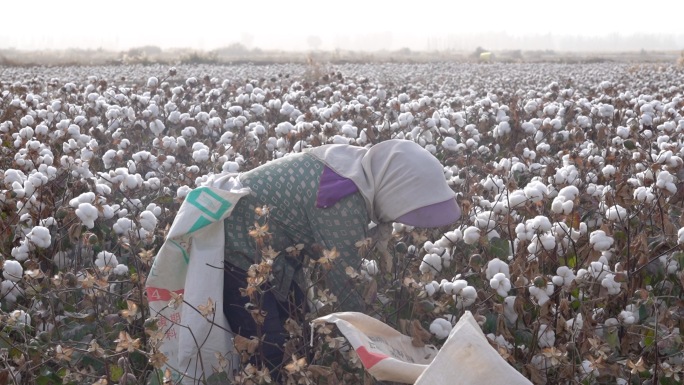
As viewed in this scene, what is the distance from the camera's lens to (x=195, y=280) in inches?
117

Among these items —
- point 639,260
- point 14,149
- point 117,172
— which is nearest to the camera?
point 639,260

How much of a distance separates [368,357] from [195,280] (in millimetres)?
847

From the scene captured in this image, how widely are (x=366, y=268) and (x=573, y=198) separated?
87cm

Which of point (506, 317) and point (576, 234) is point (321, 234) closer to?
point (506, 317)

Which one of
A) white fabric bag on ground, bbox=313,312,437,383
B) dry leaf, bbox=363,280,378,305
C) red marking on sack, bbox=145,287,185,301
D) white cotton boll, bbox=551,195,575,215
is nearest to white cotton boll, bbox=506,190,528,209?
white cotton boll, bbox=551,195,575,215

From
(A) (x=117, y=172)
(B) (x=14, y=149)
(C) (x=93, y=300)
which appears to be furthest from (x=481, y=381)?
(B) (x=14, y=149)

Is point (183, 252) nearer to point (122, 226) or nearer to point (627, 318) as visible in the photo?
point (122, 226)

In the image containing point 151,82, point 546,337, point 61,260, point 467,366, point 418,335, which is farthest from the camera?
point 151,82

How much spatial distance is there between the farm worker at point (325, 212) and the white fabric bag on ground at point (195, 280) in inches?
3.7

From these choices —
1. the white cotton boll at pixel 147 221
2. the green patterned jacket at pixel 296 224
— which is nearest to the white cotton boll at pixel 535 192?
the green patterned jacket at pixel 296 224

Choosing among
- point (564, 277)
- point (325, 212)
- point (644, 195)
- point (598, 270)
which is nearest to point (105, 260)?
point (325, 212)

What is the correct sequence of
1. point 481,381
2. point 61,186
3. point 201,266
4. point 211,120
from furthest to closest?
point 211,120 → point 61,186 → point 201,266 → point 481,381

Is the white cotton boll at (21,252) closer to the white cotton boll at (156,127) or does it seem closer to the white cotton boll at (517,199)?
the white cotton boll at (517,199)

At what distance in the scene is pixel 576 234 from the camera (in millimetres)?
3305
